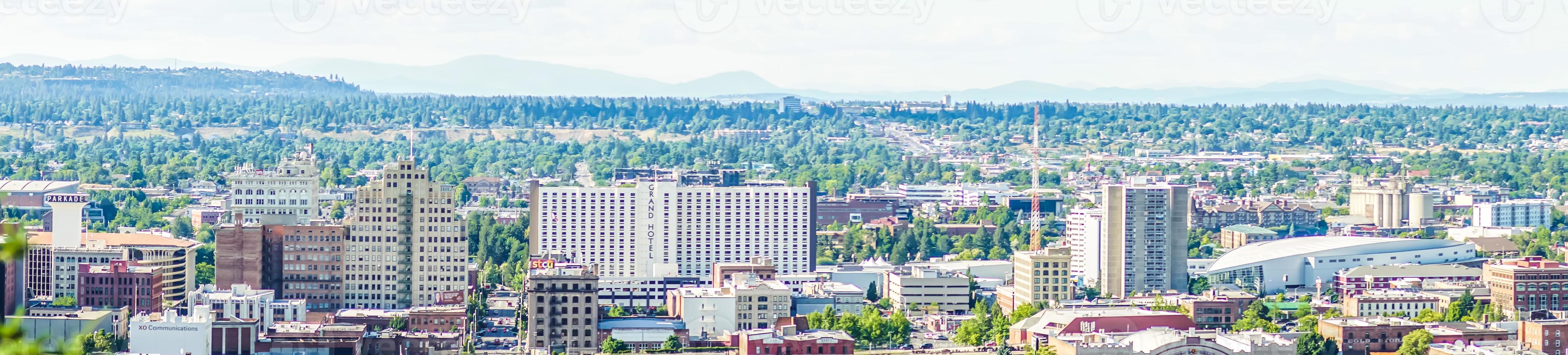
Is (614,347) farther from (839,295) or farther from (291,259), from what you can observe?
(839,295)

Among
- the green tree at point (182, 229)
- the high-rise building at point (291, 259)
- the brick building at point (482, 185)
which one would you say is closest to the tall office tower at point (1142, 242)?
the high-rise building at point (291, 259)

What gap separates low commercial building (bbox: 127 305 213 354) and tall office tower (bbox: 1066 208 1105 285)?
820 inches

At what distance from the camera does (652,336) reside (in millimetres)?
36125

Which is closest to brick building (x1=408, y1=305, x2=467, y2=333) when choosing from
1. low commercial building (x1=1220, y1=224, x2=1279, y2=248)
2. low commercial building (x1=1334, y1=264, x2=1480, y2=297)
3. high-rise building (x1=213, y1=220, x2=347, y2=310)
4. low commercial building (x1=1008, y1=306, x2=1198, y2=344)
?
high-rise building (x1=213, y1=220, x2=347, y2=310)

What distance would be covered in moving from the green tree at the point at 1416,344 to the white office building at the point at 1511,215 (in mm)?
35493

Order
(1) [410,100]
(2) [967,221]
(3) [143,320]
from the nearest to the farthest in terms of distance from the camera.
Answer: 1. (3) [143,320]
2. (2) [967,221]
3. (1) [410,100]

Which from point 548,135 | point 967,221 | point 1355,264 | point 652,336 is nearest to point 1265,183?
point 967,221

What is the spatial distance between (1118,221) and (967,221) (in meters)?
22.8

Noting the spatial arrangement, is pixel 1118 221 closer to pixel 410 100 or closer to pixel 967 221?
pixel 967 221

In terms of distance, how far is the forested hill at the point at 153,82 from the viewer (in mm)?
158875

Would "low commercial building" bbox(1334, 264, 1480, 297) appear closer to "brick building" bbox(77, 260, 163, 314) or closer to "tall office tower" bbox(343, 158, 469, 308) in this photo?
"tall office tower" bbox(343, 158, 469, 308)

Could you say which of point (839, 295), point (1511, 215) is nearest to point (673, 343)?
point (839, 295)

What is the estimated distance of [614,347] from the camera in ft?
113

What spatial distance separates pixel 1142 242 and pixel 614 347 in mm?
16639
